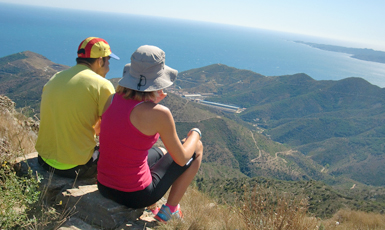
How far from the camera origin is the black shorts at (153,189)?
2158 millimetres

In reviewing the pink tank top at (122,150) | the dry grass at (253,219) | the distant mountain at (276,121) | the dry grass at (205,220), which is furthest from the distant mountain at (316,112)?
the pink tank top at (122,150)

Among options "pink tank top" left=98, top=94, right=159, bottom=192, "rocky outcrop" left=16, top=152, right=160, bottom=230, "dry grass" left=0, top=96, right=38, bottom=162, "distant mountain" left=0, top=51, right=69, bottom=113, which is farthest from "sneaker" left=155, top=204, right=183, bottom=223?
"distant mountain" left=0, top=51, right=69, bottom=113

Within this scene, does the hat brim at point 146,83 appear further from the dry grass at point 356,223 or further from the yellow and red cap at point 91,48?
the dry grass at point 356,223

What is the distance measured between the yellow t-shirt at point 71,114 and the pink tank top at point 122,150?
390mm

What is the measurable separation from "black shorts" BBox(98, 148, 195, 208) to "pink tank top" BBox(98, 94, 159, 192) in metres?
0.06

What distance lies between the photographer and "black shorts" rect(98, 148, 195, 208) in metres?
Answer: 2.16

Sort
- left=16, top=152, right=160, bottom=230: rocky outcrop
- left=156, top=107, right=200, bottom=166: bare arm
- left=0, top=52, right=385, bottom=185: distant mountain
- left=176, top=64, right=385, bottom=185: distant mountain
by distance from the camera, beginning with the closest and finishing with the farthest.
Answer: left=156, top=107, right=200, bottom=166: bare arm < left=16, top=152, right=160, bottom=230: rocky outcrop < left=0, top=52, right=385, bottom=185: distant mountain < left=176, top=64, right=385, bottom=185: distant mountain

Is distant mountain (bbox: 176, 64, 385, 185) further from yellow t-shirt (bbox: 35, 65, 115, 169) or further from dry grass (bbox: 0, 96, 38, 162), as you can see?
yellow t-shirt (bbox: 35, 65, 115, 169)

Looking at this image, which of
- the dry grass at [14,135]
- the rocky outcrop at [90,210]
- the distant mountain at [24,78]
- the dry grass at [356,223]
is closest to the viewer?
the rocky outcrop at [90,210]

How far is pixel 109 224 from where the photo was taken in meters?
2.13

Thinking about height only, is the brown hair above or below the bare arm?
above

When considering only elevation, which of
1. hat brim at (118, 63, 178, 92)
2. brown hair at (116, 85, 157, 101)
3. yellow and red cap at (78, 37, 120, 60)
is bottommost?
brown hair at (116, 85, 157, 101)

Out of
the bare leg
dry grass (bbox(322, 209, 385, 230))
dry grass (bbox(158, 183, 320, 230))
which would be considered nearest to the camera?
dry grass (bbox(158, 183, 320, 230))

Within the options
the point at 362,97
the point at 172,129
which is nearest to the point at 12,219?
the point at 172,129
